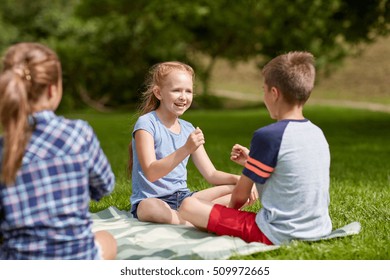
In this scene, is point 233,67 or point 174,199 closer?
point 174,199

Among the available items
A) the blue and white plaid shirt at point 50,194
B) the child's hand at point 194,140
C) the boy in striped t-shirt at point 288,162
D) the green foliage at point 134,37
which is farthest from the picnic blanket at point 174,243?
the green foliage at point 134,37

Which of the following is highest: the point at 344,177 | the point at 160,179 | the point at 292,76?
the point at 292,76

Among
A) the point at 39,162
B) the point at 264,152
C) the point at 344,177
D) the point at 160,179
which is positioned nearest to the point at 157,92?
the point at 160,179

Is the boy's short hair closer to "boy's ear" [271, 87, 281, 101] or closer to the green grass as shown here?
"boy's ear" [271, 87, 281, 101]

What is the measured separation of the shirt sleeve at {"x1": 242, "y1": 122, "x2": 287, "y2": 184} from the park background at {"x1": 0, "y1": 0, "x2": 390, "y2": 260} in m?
0.49

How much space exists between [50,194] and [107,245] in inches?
24.8

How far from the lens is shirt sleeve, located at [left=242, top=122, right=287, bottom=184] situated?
3662 mm

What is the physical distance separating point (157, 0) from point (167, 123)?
672 inches

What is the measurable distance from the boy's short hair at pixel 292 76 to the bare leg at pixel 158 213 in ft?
3.99

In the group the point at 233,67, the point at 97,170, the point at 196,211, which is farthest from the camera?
the point at 233,67

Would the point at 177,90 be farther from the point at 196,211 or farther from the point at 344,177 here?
the point at 344,177

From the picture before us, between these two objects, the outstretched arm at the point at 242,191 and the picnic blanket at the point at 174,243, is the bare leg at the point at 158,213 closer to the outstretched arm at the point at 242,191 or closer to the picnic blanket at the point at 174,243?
the picnic blanket at the point at 174,243

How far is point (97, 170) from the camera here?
3230 millimetres
